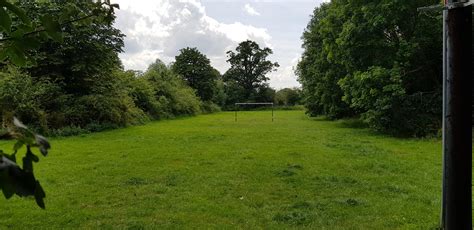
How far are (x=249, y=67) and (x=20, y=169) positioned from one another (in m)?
79.2

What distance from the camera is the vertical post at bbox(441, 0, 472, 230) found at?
9.30 feet

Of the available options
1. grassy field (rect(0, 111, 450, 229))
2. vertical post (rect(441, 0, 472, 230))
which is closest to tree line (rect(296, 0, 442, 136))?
grassy field (rect(0, 111, 450, 229))

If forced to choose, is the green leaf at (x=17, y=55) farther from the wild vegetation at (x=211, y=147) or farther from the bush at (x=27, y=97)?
the bush at (x=27, y=97)

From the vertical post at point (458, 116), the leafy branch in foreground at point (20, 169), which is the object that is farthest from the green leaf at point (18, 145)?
the vertical post at point (458, 116)

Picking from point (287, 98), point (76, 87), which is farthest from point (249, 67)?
point (76, 87)

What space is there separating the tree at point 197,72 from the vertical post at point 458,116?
2219 inches

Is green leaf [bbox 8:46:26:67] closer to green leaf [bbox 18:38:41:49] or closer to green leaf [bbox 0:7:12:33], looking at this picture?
green leaf [bbox 18:38:41:49]

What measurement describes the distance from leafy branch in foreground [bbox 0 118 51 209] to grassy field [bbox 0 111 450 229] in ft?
15.7

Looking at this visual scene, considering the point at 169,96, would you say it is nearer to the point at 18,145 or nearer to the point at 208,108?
the point at 208,108

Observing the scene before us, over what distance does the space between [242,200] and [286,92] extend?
227 ft

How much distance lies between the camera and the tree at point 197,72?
5988cm

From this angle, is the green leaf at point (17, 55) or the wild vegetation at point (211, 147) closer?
the green leaf at point (17, 55)

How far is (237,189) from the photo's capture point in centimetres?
788

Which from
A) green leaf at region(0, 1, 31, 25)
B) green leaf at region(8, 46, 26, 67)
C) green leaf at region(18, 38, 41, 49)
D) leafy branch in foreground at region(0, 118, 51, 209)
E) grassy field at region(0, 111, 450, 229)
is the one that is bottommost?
grassy field at region(0, 111, 450, 229)
